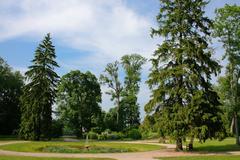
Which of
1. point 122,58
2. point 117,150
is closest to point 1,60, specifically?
point 122,58

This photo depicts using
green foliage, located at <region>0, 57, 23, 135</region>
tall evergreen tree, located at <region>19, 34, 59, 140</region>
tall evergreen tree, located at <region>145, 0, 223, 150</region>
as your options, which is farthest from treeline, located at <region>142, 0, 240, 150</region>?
green foliage, located at <region>0, 57, 23, 135</region>

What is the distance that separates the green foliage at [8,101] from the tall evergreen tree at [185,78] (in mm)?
31807

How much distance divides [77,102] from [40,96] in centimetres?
1985

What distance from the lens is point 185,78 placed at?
3400cm

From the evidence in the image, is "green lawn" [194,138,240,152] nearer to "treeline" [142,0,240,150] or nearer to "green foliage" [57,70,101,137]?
"treeline" [142,0,240,150]

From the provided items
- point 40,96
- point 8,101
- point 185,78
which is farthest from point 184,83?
point 8,101

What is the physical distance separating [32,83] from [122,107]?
29.1 m

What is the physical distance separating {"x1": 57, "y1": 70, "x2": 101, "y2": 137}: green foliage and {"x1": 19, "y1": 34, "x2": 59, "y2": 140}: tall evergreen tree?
717 inches

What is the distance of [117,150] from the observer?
109 feet

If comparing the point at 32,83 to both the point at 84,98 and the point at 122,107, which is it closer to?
the point at 84,98

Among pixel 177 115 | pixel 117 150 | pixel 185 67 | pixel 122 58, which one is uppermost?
pixel 122 58

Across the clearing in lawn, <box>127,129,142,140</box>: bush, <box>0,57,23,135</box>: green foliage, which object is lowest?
the clearing in lawn

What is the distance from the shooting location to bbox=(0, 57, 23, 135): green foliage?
60.5 metres

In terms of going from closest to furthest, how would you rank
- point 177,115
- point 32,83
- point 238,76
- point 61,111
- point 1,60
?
point 177,115 < point 238,76 < point 32,83 < point 1,60 < point 61,111
